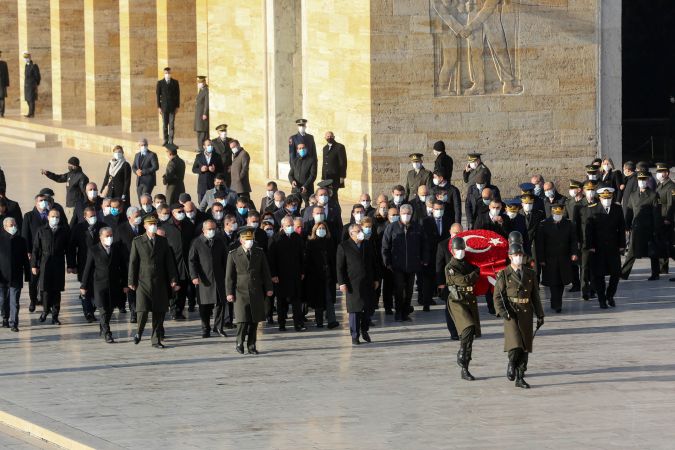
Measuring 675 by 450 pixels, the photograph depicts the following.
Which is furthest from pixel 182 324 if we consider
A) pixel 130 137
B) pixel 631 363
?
pixel 130 137

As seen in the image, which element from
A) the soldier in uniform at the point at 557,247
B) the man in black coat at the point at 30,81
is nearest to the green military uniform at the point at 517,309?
the soldier in uniform at the point at 557,247

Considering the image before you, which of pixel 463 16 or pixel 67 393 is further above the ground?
pixel 463 16

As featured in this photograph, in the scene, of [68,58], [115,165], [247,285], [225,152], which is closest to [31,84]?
[68,58]

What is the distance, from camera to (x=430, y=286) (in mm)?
20703

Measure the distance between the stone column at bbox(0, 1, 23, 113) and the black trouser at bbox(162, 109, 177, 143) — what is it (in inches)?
494

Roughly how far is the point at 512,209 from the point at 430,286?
4.35 feet

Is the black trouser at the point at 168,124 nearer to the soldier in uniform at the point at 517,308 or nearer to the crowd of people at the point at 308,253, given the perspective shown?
the crowd of people at the point at 308,253

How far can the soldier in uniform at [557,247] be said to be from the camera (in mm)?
20531

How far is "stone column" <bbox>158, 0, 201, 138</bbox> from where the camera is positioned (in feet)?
120

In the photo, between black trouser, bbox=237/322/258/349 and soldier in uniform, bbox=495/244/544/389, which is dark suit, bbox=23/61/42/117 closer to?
black trouser, bbox=237/322/258/349

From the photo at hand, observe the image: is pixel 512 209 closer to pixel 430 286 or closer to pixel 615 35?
pixel 430 286

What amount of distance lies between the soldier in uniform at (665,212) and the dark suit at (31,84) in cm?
2314

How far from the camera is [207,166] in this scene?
2672cm

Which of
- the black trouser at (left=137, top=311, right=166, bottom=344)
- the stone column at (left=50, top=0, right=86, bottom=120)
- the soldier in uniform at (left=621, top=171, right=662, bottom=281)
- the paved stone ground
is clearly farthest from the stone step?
the black trouser at (left=137, top=311, right=166, bottom=344)
